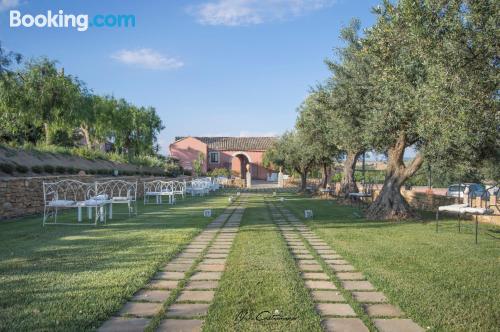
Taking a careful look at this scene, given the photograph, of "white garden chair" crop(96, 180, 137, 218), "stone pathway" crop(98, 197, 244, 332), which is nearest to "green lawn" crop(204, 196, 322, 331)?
"stone pathway" crop(98, 197, 244, 332)

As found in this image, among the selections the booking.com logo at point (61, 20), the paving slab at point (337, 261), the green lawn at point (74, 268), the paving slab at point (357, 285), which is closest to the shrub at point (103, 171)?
the booking.com logo at point (61, 20)

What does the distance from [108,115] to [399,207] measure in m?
20.9

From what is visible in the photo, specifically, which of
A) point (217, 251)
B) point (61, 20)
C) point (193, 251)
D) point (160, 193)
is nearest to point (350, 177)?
point (160, 193)

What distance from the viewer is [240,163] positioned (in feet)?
171

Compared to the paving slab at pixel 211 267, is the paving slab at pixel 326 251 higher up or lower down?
lower down

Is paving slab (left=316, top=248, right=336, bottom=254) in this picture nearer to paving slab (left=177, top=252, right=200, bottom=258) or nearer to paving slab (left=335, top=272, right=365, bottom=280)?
paving slab (left=335, top=272, right=365, bottom=280)

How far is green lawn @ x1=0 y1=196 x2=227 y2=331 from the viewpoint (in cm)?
297

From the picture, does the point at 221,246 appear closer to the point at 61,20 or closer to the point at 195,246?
the point at 195,246

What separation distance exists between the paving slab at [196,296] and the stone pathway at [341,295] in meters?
0.89

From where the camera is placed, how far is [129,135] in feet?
107

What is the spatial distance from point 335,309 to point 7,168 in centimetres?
1162

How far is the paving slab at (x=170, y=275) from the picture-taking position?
13.5 ft

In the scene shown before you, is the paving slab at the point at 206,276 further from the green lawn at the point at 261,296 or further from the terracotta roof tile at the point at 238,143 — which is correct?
the terracotta roof tile at the point at 238,143

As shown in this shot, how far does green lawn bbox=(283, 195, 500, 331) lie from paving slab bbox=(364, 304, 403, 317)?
81 millimetres
